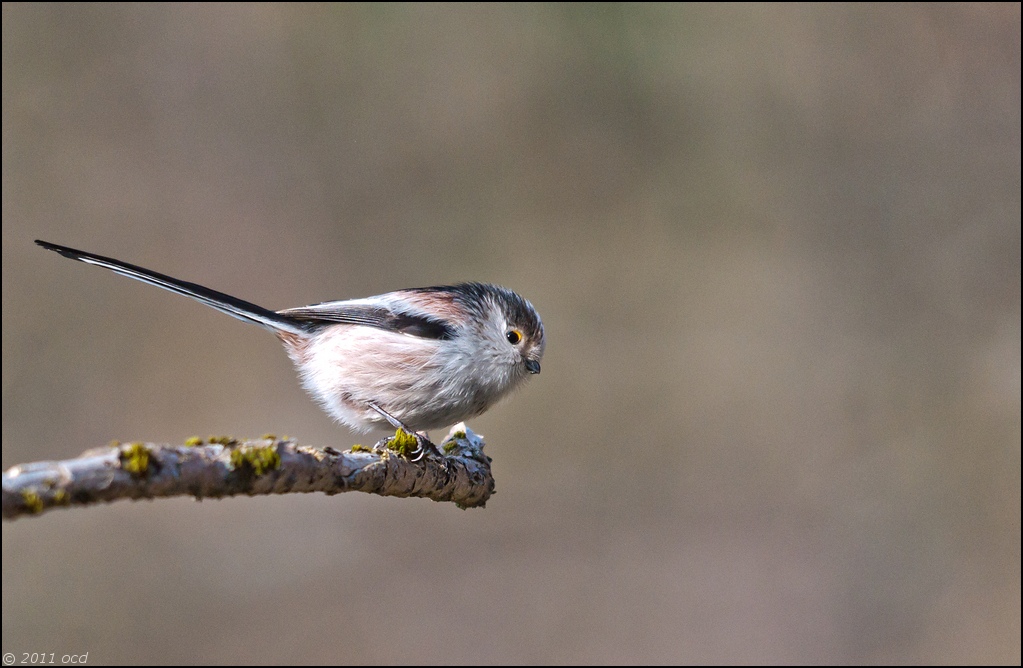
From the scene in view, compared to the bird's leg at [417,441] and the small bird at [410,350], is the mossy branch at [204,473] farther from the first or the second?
the small bird at [410,350]

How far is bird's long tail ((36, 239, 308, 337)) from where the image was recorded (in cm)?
270

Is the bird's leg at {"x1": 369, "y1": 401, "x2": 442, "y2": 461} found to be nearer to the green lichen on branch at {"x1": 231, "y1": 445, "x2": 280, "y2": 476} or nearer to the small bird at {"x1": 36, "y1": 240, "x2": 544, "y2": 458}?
the small bird at {"x1": 36, "y1": 240, "x2": 544, "y2": 458}

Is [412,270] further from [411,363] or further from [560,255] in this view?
[411,363]

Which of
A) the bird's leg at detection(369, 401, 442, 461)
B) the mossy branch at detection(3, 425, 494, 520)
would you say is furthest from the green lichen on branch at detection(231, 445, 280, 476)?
the bird's leg at detection(369, 401, 442, 461)

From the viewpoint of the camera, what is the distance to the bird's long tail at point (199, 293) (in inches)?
106

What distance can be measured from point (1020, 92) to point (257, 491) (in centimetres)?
914

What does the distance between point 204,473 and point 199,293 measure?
1603mm

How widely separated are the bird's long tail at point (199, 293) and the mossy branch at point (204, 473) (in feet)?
3.37

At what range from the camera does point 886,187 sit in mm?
Answer: 8492

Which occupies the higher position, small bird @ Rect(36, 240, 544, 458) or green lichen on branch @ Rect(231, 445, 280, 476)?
small bird @ Rect(36, 240, 544, 458)

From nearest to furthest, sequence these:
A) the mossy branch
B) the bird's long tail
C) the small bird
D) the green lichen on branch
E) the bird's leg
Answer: the mossy branch, the green lichen on branch, the bird's long tail, the bird's leg, the small bird

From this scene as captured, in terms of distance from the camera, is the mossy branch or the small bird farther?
the small bird

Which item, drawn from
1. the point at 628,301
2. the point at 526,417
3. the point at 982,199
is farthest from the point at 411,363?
the point at 982,199

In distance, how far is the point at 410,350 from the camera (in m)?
3.75
